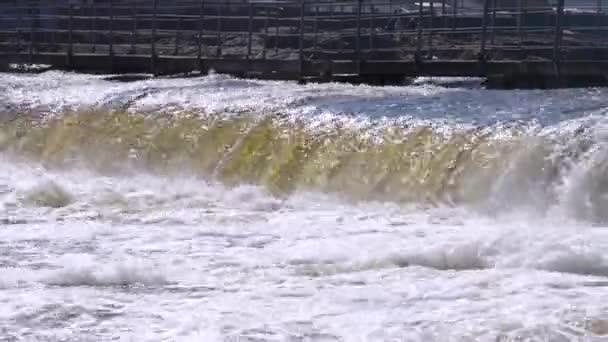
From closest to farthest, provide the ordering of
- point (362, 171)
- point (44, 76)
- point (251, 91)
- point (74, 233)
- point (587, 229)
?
1. point (587, 229)
2. point (74, 233)
3. point (362, 171)
4. point (251, 91)
5. point (44, 76)

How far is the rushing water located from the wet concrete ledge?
0.73 m

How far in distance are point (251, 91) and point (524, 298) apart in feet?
34.9

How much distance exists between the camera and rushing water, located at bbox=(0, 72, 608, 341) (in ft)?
26.1

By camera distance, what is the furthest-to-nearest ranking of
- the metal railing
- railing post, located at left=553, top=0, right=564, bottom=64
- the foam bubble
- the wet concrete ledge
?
the metal railing
the wet concrete ledge
railing post, located at left=553, top=0, right=564, bottom=64
the foam bubble

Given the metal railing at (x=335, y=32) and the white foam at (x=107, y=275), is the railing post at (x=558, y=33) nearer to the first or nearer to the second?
the metal railing at (x=335, y=32)

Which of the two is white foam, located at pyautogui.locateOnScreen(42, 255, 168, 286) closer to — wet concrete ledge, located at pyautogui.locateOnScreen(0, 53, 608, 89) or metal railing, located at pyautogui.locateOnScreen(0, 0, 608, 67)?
metal railing, located at pyautogui.locateOnScreen(0, 0, 608, 67)

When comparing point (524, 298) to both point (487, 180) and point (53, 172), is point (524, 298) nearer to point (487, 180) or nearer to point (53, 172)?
point (487, 180)

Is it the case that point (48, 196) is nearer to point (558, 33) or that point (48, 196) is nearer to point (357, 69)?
point (558, 33)

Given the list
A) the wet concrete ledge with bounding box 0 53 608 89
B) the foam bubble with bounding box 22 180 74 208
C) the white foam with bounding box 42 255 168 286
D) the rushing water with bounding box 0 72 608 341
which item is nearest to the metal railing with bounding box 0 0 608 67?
the wet concrete ledge with bounding box 0 53 608 89

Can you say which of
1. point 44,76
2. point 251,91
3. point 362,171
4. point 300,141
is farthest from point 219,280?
point 44,76

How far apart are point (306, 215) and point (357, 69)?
335 inches

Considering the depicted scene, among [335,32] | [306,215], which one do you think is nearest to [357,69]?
[335,32]

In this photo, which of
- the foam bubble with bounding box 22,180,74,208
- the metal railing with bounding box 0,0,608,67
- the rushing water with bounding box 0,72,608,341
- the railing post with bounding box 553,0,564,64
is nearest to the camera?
the rushing water with bounding box 0,72,608,341

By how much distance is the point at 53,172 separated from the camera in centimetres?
1622
